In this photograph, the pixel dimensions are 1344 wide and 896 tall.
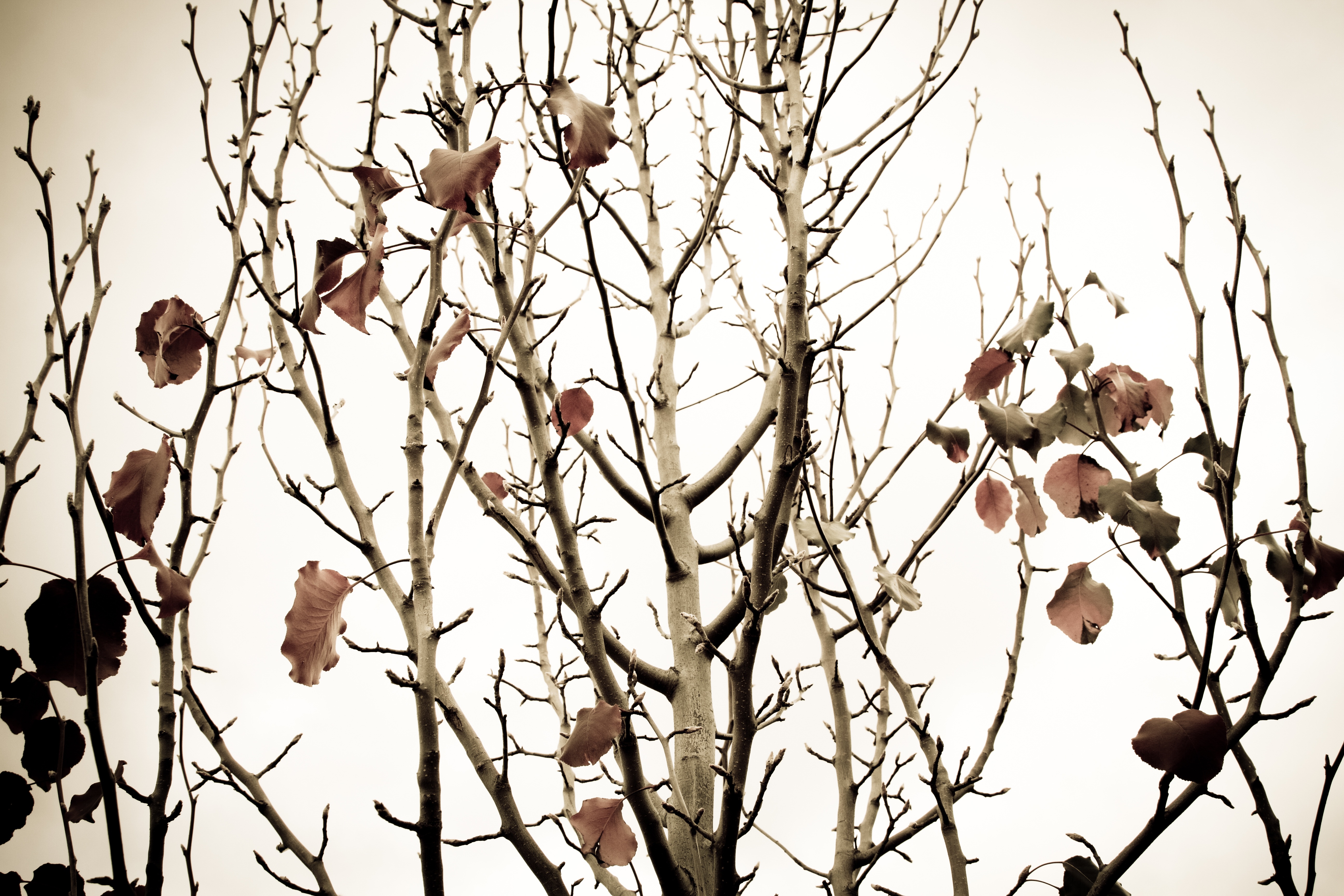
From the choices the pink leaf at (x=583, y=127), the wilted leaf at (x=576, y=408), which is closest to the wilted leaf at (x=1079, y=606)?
the wilted leaf at (x=576, y=408)

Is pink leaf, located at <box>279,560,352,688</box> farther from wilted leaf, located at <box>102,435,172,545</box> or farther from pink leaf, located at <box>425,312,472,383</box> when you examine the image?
pink leaf, located at <box>425,312,472,383</box>

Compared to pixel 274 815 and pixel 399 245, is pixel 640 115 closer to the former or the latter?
pixel 399 245

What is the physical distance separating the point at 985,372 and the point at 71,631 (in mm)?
1248

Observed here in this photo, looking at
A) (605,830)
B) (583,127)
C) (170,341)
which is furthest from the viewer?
(605,830)

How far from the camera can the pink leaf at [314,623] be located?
0.96 meters

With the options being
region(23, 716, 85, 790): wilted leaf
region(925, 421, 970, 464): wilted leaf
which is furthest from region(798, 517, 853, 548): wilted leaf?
region(23, 716, 85, 790): wilted leaf

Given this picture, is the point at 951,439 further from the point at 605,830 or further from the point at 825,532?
the point at 605,830

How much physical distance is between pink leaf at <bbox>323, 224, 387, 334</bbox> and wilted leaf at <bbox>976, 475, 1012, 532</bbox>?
109 cm

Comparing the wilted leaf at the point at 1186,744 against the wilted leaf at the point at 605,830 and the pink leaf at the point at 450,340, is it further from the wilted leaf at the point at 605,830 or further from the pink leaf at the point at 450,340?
the pink leaf at the point at 450,340

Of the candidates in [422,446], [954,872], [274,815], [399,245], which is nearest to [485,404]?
[422,446]

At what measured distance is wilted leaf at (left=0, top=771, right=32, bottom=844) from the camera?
0.89 metres

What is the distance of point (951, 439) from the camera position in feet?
4.27

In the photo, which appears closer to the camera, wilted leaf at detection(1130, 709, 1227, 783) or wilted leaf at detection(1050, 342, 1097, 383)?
wilted leaf at detection(1130, 709, 1227, 783)

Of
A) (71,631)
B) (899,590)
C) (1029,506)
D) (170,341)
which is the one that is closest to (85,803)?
(71,631)
